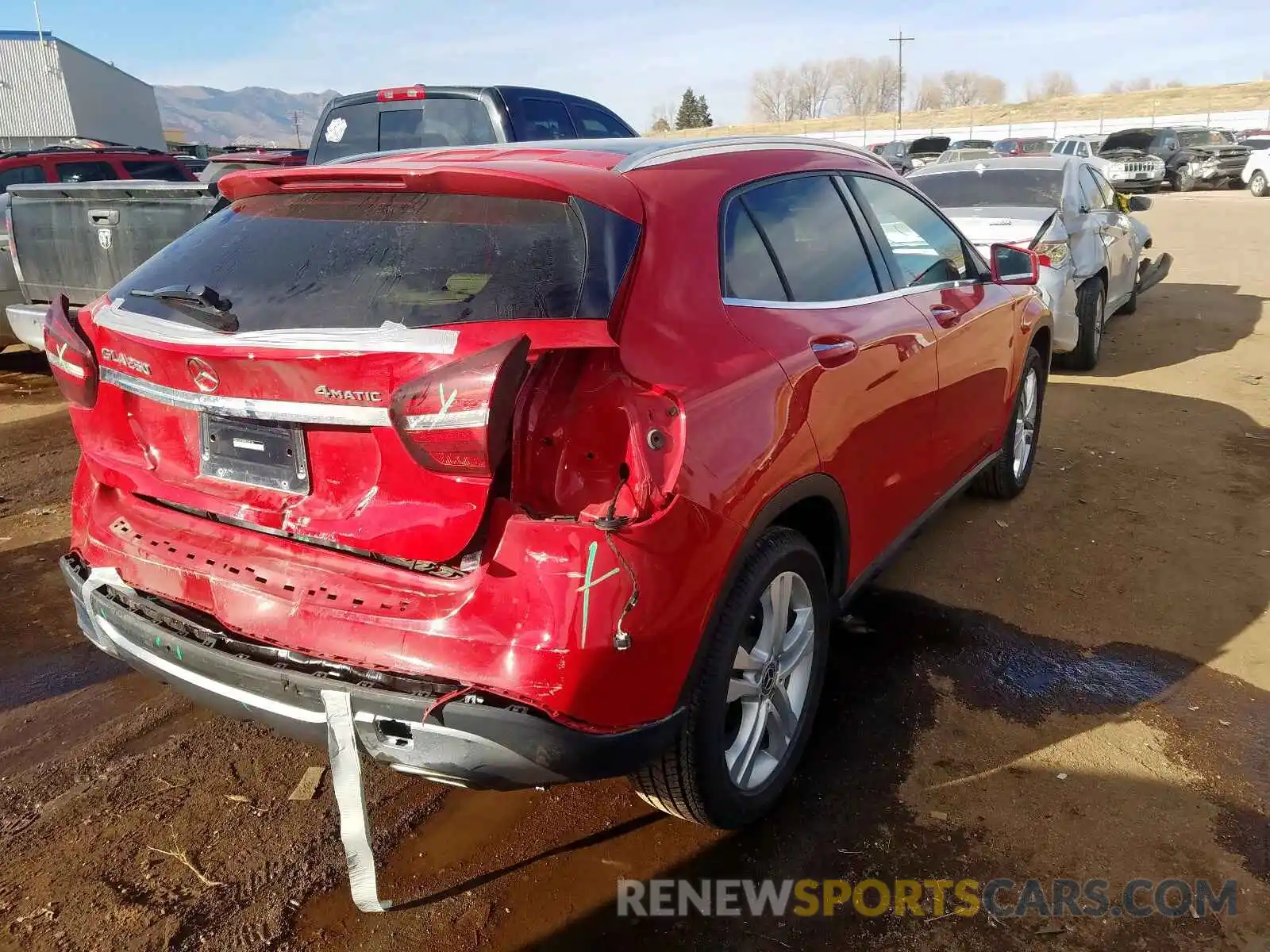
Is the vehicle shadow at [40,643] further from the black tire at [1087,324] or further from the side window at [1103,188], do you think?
the side window at [1103,188]

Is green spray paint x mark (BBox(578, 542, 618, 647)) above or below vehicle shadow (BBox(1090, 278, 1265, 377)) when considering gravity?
above

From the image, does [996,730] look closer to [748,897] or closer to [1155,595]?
[748,897]

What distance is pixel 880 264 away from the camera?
10.9 ft

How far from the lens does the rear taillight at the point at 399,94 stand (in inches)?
278

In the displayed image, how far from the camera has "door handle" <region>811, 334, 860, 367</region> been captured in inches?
105

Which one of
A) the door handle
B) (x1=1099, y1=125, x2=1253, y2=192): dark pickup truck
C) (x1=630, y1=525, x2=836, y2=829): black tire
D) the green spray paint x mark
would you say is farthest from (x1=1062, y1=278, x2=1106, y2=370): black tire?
(x1=1099, y1=125, x2=1253, y2=192): dark pickup truck

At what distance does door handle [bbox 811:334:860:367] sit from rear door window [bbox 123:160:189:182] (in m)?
9.82

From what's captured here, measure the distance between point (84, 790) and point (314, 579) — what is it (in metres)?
1.32

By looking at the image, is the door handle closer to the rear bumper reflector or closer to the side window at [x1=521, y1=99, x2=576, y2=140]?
the rear bumper reflector

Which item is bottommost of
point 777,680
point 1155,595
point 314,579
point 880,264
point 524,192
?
point 1155,595

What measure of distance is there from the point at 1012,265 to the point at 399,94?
4.84m

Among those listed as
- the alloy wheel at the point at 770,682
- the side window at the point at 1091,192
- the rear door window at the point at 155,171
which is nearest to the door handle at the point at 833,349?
the alloy wheel at the point at 770,682

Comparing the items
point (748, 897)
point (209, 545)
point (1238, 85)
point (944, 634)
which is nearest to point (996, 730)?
point (944, 634)

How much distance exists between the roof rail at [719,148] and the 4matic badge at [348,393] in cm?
91
